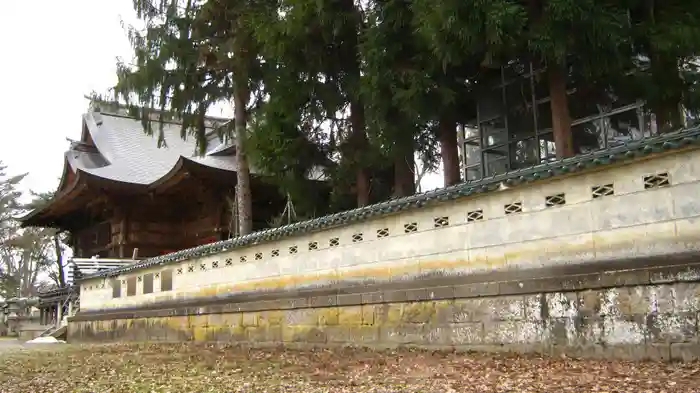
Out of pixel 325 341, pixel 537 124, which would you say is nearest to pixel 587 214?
pixel 325 341

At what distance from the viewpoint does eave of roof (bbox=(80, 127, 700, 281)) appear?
7148 mm

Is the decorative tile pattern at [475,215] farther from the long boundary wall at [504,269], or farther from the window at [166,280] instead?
the window at [166,280]

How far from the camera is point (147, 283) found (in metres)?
16.0

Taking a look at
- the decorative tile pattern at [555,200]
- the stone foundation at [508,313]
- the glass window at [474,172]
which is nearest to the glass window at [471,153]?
the glass window at [474,172]

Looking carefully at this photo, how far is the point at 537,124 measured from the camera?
13.9 m

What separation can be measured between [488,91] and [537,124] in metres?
1.82

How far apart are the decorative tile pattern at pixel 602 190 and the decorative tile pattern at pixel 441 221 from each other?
222cm

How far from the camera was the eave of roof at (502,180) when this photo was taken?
715 centimetres

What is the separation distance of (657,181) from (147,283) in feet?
40.5

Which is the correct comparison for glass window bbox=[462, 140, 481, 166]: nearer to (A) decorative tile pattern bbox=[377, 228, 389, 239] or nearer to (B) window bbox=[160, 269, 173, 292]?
(A) decorative tile pattern bbox=[377, 228, 389, 239]

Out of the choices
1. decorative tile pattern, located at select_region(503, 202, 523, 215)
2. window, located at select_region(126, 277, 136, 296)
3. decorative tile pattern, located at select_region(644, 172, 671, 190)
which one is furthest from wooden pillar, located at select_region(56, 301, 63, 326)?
decorative tile pattern, located at select_region(644, 172, 671, 190)

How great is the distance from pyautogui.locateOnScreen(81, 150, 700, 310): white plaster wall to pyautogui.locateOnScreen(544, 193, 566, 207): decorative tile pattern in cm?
4

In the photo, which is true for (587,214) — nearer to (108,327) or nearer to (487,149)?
(487,149)

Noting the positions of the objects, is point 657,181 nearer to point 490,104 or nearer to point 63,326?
point 490,104
